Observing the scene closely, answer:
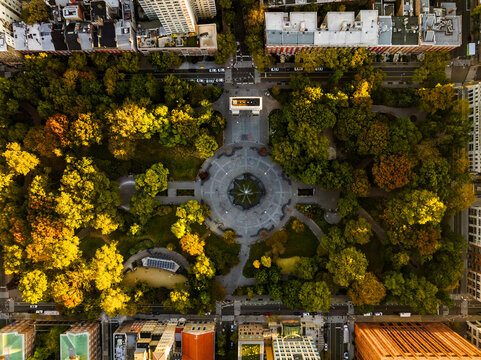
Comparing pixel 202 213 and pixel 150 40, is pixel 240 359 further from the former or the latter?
pixel 150 40

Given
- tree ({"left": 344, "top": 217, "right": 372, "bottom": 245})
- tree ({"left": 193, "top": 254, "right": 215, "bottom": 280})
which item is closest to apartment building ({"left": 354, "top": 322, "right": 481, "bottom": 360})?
tree ({"left": 344, "top": 217, "right": 372, "bottom": 245})

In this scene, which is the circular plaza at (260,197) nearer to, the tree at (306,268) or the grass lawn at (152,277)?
the tree at (306,268)

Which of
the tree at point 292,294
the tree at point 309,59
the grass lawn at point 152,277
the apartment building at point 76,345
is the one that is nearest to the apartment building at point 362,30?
the tree at point 309,59

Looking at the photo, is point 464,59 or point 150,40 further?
point 464,59

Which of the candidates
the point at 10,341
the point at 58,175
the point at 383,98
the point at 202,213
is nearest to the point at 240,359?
the point at 202,213

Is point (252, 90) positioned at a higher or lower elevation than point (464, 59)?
lower

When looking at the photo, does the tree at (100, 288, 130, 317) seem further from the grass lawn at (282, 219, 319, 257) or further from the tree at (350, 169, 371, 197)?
the tree at (350, 169, 371, 197)

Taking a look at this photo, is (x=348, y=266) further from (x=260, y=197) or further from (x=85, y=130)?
(x=85, y=130)
